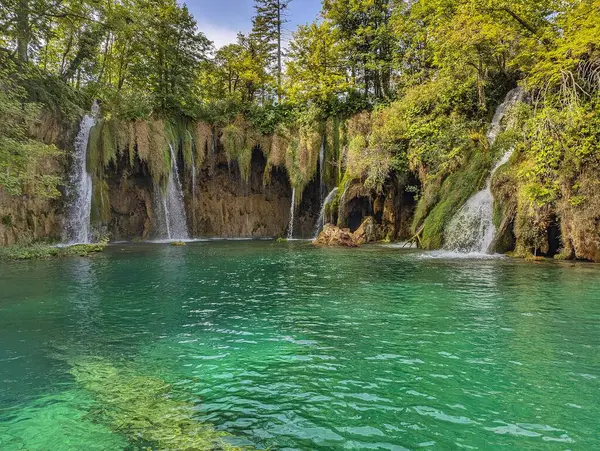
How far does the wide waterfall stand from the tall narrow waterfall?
716 inches

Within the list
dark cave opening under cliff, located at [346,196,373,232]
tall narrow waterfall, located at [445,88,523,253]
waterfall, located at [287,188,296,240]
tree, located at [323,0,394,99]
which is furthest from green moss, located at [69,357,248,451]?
tree, located at [323,0,394,99]

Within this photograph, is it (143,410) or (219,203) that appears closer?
(143,410)

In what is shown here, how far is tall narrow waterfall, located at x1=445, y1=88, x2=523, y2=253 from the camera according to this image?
15.5 metres

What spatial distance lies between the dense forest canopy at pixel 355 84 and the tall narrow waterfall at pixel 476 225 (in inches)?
29.3

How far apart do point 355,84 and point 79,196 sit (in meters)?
19.2

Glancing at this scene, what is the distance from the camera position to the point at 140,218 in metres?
27.6

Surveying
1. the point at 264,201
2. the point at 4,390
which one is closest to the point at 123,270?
the point at 4,390

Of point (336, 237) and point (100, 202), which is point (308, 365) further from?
point (100, 202)

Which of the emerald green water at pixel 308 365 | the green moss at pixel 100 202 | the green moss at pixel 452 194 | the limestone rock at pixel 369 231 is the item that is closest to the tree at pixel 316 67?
the limestone rock at pixel 369 231

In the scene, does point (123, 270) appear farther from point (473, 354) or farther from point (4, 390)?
point (473, 354)

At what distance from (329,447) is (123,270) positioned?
11364mm

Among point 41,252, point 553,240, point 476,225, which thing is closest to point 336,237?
point 476,225

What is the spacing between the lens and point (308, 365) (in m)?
4.87

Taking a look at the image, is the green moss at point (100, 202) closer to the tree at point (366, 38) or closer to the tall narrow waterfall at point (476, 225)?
the tree at point (366, 38)
